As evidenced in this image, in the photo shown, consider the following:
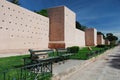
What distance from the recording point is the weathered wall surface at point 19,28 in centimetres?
1481

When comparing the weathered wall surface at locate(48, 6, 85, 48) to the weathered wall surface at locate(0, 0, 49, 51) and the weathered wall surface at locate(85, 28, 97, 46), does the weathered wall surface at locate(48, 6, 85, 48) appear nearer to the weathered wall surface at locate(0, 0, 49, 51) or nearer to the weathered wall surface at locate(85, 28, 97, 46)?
the weathered wall surface at locate(0, 0, 49, 51)

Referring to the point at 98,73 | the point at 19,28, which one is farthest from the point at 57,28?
the point at 98,73

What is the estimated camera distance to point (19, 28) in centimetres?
1703

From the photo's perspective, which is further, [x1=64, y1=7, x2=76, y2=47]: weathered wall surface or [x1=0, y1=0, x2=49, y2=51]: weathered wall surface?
[x1=64, y1=7, x2=76, y2=47]: weathered wall surface

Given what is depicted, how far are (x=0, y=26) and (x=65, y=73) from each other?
1066 cm

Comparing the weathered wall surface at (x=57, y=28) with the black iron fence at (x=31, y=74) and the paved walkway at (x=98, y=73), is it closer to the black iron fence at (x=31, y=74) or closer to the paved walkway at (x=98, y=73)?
the paved walkway at (x=98, y=73)

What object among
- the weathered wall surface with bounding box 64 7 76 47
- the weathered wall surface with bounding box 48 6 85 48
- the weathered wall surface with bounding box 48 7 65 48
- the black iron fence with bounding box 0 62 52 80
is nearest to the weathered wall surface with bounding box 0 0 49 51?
the weathered wall surface with bounding box 48 7 65 48

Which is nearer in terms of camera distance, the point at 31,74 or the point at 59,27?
the point at 31,74

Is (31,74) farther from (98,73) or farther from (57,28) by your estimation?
(57,28)

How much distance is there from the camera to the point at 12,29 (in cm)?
1587

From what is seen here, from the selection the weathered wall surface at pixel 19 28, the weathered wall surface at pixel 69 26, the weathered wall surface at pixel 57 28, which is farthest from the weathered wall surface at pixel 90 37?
the weathered wall surface at pixel 19 28

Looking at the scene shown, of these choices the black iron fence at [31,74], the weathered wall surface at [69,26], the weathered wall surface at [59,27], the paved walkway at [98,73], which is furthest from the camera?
the weathered wall surface at [69,26]

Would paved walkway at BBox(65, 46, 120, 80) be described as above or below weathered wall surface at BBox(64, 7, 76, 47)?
below

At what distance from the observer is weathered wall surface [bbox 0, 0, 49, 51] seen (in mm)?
14812
